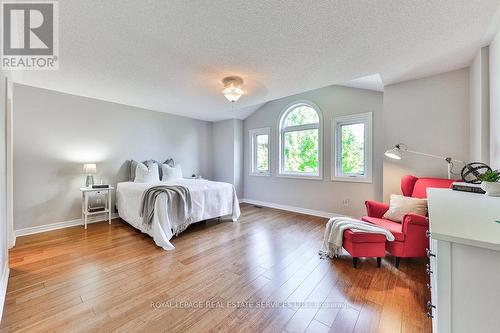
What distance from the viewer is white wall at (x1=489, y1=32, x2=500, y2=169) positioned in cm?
191

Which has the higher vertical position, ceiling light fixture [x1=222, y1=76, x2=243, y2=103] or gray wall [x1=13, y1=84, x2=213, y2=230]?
ceiling light fixture [x1=222, y1=76, x2=243, y2=103]

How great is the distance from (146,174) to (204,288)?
2.85 m

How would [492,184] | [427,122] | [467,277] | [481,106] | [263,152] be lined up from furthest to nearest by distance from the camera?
[263,152] → [427,122] → [481,106] → [492,184] → [467,277]

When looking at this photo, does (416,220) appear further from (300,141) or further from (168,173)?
(168,173)

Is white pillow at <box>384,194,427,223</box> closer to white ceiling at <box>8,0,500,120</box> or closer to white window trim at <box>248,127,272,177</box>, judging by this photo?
white ceiling at <box>8,0,500,120</box>

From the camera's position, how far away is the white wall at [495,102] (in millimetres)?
1912

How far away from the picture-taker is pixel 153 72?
270 centimetres

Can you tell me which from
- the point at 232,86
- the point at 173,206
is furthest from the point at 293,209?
the point at 232,86

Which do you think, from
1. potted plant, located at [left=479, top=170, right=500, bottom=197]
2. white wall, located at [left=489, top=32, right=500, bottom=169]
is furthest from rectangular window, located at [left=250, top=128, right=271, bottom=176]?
potted plant, located at [left=479, top=170, right=500, bottom=197]

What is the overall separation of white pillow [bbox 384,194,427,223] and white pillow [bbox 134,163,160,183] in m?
4.00

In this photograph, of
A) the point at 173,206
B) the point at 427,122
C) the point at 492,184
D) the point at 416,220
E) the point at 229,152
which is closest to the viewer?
the point at 492,184

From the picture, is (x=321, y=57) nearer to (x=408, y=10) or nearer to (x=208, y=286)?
(x=408, y=10)

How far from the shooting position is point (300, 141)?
4730 millimetres

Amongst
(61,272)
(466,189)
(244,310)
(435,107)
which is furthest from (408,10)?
(61,272)
